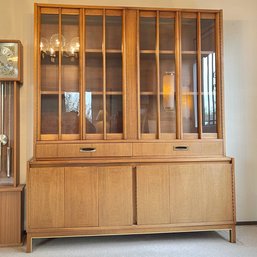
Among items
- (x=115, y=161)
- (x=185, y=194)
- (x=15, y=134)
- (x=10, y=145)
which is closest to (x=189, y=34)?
(x=115, y=161)

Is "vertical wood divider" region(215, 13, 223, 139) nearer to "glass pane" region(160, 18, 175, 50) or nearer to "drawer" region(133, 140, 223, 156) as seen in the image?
"drawer" region(133, 140, 223, 156)

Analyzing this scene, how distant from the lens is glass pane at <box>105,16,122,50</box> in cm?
250

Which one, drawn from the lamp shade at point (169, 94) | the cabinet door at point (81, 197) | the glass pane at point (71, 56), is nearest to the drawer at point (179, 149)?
the lamp shade at point (169, 94)

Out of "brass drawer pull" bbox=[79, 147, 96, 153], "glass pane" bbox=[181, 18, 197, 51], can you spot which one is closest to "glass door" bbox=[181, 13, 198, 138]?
"glass pane" bbox=[181, 18, 197, 51]

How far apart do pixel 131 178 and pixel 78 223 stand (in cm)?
59

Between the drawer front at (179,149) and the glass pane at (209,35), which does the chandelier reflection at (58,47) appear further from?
the glass pane at (209,35)

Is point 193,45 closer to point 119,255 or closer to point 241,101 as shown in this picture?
point 241,101

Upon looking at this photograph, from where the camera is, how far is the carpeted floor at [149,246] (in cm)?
227

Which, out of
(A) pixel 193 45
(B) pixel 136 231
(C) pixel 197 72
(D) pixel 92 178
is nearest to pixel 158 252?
(B) pixel 136 231

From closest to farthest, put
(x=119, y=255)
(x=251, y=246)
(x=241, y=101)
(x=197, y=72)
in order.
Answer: (x=119, y=255), (x=251, y=246), (x=197, y=72), (x=241, y=101)

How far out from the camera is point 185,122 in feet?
8.43

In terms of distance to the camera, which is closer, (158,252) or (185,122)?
(158,252)

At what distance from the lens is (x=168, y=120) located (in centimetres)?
256

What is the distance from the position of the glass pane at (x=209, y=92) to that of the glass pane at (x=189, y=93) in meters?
0.08
